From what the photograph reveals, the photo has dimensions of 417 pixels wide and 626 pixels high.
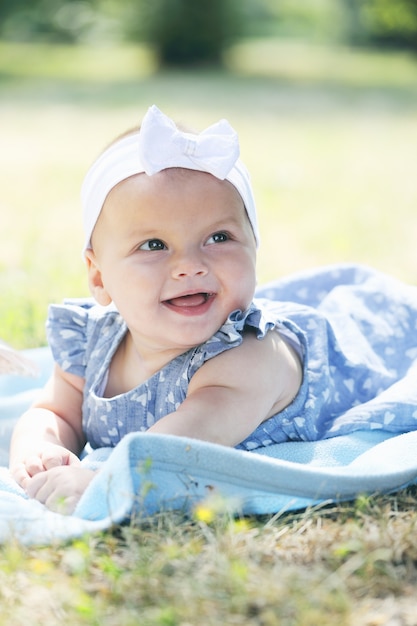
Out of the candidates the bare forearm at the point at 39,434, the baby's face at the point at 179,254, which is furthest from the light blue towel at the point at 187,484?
the baby's face at the point at 179,254

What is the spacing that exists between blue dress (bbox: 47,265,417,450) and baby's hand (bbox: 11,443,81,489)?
A: 0.69ft

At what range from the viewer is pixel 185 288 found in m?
2.63

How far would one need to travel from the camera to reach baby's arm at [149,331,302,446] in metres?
2.51

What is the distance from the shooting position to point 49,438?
283 cm

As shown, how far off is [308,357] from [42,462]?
85 centimetres

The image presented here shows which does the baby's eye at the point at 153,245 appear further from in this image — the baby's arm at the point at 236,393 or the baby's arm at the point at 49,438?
the baby's arm at the point at 49,438

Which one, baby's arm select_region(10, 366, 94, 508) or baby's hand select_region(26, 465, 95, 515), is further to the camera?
baby's arm select_region(10, 366, 94, 508)

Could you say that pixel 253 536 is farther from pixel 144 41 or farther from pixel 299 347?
pixel 144 41

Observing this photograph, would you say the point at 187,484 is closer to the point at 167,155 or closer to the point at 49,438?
the point at 49,438

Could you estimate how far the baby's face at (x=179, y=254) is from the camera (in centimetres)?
265

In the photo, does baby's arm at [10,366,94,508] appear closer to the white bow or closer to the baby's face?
the baby's face

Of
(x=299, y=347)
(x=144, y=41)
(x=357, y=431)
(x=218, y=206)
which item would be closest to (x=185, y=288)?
(x=218, y=206)

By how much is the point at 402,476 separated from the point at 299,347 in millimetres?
658

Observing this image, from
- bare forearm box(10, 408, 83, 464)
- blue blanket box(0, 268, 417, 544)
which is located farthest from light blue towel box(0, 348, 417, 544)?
bare forearm box(10, 408, 83, 464)
